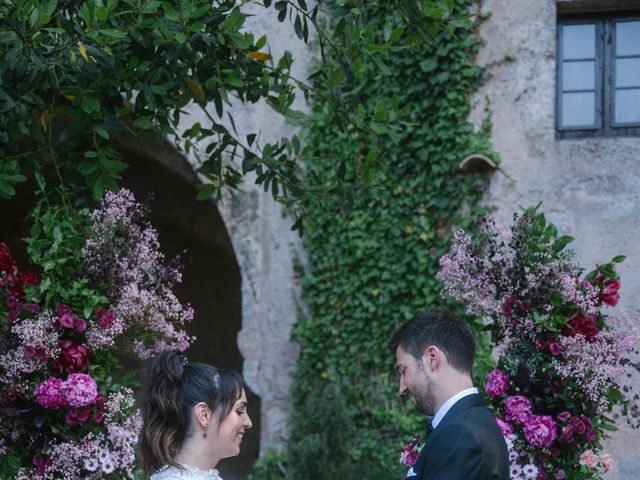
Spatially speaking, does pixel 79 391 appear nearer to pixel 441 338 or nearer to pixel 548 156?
pixel 441 338

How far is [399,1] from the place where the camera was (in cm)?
507

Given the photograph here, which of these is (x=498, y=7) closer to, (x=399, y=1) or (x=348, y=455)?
(x=399, y=1)

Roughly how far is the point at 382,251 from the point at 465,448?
4603 mm

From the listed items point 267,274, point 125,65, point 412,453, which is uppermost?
point 125,65

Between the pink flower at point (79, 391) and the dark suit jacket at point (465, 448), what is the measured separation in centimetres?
169

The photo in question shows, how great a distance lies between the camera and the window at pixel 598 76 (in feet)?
24.8

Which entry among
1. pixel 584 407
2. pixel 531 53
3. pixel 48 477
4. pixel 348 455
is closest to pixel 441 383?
pixel 584 407

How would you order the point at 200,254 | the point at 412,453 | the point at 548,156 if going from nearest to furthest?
the point at 412,453 < the point at 548,156 < the point at 200,254

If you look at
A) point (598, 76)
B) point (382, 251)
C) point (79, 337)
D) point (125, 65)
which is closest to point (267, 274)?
point (382, 251)

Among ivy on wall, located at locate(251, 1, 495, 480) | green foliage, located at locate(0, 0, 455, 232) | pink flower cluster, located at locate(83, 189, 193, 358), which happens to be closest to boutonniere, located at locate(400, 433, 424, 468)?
pink flower cluster, located at locate(83, 189, 193, 358)

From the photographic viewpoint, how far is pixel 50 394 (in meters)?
4.35

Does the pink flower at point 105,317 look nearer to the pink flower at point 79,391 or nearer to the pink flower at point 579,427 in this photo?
the pink flower at point 79,391

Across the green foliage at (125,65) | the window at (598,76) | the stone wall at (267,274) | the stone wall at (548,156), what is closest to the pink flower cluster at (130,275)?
the green foliage at (125,65)

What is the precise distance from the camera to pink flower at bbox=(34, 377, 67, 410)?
4352 mm
